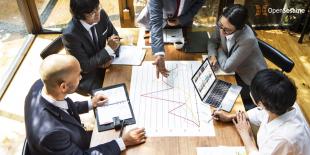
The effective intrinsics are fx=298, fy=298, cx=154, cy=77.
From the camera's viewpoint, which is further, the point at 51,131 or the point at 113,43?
the point at 113,43

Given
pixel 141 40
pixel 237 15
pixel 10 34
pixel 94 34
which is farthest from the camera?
pixel 10 34

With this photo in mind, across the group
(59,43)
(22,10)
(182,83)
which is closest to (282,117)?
(182,83)

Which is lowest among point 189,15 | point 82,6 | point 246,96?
point 246,96

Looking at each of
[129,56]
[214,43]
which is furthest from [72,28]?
[214,43]

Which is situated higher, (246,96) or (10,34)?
(246,96)

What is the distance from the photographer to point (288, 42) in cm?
363

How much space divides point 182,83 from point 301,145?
2.49 ft

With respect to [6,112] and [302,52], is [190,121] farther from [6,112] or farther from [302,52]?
[302,52]

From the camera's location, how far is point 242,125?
61.7 inches

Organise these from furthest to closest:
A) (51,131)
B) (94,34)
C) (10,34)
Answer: (10,34)
(94,34)
(51,131)

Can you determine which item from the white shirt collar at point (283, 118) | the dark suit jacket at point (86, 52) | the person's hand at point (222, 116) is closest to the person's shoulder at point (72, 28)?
the dark suit jacket at point (86, 52)

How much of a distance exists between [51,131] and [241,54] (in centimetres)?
130

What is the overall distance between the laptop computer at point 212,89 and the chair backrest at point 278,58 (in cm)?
49

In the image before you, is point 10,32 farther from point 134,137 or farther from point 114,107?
point 134,137
